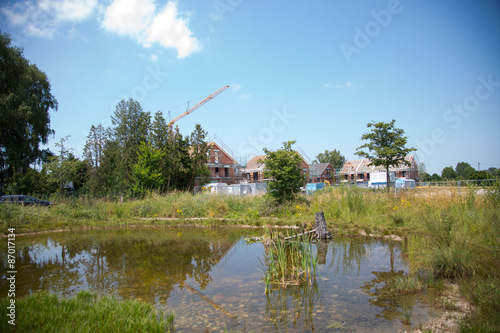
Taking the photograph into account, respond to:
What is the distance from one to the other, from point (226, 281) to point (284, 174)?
8225 mm

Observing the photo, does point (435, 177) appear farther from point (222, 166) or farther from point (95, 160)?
point (95, 160)

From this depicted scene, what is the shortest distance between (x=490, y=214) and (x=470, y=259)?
2397 millimetres

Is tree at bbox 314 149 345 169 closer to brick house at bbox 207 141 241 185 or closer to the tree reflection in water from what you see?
brick house at bbox 207 141 241 185

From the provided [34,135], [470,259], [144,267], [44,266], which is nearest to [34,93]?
[34,135]

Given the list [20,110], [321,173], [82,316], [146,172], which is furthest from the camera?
[321,173]

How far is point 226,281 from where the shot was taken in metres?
5.78

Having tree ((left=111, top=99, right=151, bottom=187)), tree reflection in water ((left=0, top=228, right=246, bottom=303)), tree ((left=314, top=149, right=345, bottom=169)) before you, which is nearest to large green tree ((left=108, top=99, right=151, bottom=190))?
tree ((left=111, top=99, right=151, bottom=187))

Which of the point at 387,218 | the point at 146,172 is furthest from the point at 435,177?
the point at 146,172

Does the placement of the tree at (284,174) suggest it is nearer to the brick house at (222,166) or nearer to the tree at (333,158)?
the brick house at (222,166)

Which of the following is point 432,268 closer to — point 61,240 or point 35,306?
point 35,306

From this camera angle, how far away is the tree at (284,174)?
1360cm

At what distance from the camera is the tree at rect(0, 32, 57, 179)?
18.4m

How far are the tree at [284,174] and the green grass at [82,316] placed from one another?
9827mm

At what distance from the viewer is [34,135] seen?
2364cm
